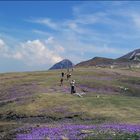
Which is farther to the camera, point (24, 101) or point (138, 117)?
point (24, 101)

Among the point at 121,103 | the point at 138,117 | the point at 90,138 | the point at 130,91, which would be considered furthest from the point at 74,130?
the point at 130,91

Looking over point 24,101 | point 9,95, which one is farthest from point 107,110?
point 9,95

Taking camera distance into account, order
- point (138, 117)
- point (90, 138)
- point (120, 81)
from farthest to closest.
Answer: point (120, 81) < point (138, 117) < point (90, 138)

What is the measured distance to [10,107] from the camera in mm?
71875

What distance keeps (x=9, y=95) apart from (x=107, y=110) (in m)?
30.1

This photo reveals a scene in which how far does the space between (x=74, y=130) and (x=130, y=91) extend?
5813 cm

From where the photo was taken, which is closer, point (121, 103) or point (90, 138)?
point (90, 138)

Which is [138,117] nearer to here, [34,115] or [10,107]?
[34,115]

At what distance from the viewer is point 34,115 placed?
65375 mm

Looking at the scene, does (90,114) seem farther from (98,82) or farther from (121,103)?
(98,82)

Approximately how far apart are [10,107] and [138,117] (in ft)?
76.2

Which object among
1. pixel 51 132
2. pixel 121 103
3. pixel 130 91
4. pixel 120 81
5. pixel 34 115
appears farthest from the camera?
pixel 120 81

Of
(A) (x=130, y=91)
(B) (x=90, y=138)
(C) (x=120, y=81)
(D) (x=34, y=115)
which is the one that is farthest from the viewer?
(C) (x=120, y=81)

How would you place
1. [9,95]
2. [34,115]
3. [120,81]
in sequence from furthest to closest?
[120,81] < [9,95] < [34,115]
